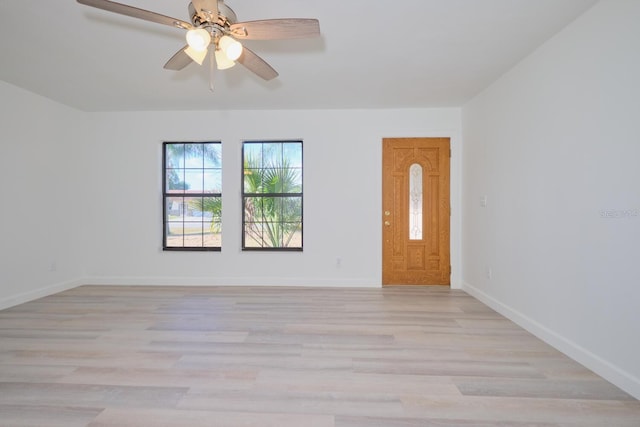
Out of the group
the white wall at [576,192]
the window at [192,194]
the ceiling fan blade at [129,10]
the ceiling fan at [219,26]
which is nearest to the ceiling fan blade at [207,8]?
the ceiling fan at [219,26]

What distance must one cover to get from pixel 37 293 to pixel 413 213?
5.01 meters

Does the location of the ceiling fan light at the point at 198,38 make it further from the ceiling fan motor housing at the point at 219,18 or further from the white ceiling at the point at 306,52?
the white ceiling at the point at 306,52

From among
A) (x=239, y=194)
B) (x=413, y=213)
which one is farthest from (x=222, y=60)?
(x=413, y=213)

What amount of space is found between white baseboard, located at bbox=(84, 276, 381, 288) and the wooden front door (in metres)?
0.50

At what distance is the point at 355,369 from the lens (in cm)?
209

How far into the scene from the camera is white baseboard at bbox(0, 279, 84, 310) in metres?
3.39

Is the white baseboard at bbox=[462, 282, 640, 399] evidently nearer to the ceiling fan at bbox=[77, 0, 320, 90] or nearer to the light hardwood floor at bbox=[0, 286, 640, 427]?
the light hardwood floor at bbox=[0, 286, 640, 427]

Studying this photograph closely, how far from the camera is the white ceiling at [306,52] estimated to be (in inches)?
83.5

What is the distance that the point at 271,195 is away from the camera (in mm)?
4398

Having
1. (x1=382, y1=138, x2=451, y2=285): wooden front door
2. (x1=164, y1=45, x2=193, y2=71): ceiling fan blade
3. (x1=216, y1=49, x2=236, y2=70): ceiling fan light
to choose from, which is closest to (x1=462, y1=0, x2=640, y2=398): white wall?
(x1=382, y1=138, x2=451, y2=285): wooden front door

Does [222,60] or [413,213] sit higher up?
[222,60]

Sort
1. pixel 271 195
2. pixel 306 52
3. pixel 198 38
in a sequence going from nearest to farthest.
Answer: pixel 198 38
pixel 306 52
pixel 271 195

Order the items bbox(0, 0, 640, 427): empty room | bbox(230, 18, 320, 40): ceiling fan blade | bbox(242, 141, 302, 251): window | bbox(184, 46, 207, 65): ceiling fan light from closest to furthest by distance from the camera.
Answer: bbox(230, 18, 320, 40): ceiling fan blade → bbox(0, 0, 640, 427): empty room → bbox(184, 46, 207, 65): ceiling fan light → bbox(242, 141, 302, 251): window

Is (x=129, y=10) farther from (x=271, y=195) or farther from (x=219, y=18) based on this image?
(x=271, y=195)
